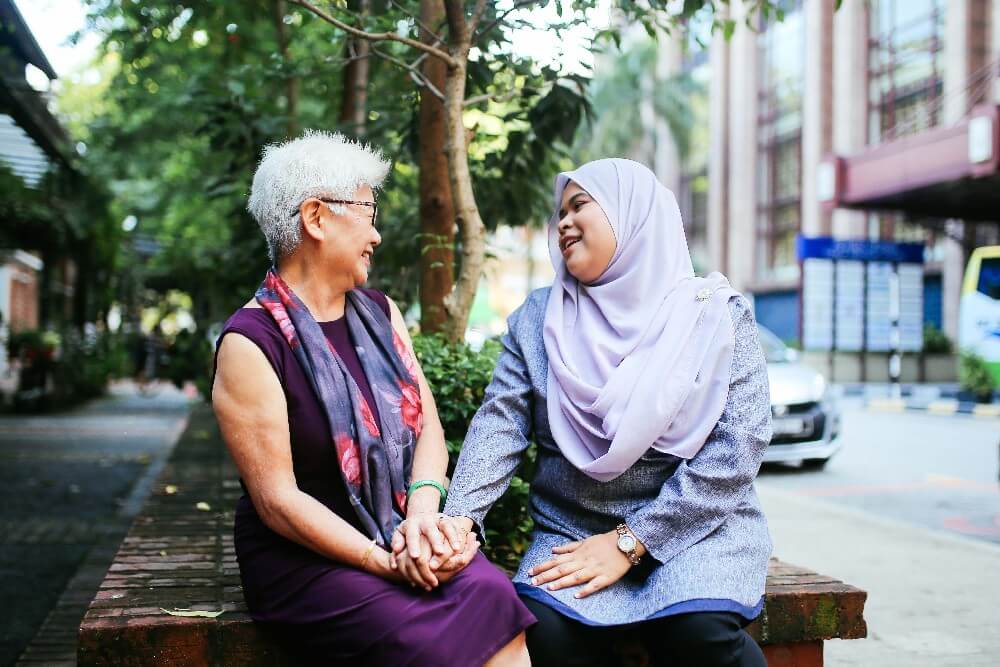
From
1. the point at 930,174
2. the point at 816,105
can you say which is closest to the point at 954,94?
the point at 930,174

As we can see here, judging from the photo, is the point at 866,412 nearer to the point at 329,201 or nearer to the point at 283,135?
the point at 283,135

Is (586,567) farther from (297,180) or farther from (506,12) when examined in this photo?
(506,12)

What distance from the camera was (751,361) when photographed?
2.63m

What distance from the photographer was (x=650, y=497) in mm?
2604

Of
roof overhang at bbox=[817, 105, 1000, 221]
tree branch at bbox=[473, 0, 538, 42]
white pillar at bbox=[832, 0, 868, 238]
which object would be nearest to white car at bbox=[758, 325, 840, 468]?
tree branch at bbox=[473, 0, 538, 42]

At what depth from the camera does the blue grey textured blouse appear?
94.6 inches

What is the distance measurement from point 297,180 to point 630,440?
3.57ft

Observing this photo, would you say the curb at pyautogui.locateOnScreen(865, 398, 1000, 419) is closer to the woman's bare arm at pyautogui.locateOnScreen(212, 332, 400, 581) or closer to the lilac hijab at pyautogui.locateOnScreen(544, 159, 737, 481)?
the lilac hijab at pyautogui.locateOnScreen(544, 159, 737, 481)

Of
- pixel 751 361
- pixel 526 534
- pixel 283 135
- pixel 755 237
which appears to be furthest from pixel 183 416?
pixel 755 237

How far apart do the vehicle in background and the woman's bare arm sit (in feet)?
50.9

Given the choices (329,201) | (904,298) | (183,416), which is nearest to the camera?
(329,201)

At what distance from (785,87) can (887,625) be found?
31.8 metres

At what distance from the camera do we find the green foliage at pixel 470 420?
11.1 ft

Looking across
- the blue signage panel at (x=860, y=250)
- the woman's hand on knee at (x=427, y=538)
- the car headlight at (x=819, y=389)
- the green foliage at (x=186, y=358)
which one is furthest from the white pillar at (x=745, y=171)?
the woman's hand on knee at (x=427, y=538)
